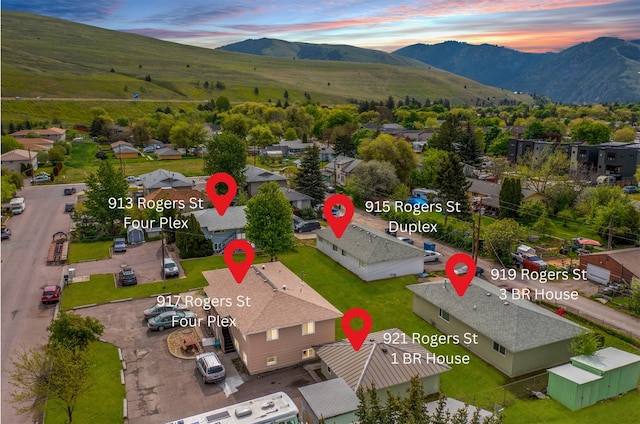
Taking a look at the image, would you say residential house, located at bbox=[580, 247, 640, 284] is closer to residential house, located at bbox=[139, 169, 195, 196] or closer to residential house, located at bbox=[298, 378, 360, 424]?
residential house, located at bbox=[298, 378, 360, 424]

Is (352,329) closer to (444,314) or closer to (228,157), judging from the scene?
(444,314)

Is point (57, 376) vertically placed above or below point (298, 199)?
above

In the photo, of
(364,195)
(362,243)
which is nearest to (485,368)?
(362,243)

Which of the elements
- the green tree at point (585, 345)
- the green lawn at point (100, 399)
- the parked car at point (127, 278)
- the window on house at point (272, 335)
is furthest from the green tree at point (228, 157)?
the green tree at point (585, 345)

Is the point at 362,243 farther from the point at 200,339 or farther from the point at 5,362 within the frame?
the point at 5,362

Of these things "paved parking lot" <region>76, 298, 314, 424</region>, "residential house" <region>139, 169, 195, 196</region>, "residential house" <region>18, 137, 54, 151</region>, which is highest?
"residential house" <region>18, 137, 54, 151</region>

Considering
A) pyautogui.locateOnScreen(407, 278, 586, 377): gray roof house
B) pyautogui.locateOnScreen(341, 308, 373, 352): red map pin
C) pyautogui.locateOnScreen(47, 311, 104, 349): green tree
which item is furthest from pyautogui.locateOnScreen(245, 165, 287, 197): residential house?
pyautogui.locateOnScreen(47, 311, 104, 349): green tree

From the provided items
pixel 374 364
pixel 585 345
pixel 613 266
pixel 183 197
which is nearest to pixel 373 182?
pixel 183 197
